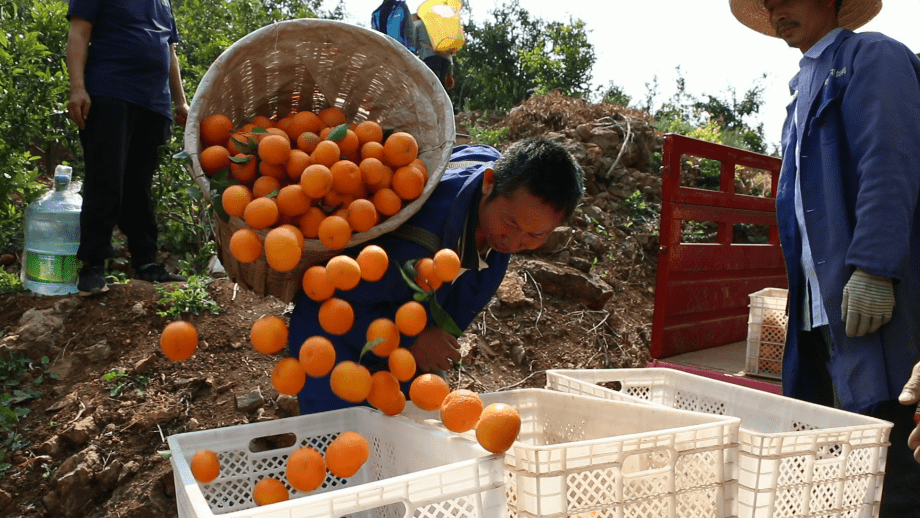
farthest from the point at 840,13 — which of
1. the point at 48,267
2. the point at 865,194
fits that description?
the point at 48,267

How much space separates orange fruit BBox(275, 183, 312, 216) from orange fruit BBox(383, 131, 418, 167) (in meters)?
0.29

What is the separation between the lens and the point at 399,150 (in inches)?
68.9

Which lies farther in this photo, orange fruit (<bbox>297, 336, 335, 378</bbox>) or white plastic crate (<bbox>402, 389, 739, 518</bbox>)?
orange fruit (<bbox>297, 336, 335, 378</bbox>)

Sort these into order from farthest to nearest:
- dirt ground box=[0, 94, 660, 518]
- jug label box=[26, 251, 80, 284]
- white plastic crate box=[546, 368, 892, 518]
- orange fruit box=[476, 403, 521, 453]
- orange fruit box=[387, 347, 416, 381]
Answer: jug label box=[26, 251, 80, 284] → dirt ground box=[0, 94, 660, 518] → orange fruit box=[387, 347, 416, 381] → white plastic crate box=[546, 368, 892, 518] → orange fruit box=[476, 403, 521, 453]

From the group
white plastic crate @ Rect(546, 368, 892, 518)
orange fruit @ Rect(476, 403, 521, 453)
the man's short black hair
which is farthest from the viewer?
the man's short black hair

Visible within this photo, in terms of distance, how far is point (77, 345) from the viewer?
326 centimetres

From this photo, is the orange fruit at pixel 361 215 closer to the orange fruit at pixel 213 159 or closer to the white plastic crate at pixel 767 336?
the orange fruit at pixel 213 159

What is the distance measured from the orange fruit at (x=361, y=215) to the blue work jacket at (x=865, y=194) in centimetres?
144

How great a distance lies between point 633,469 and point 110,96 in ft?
9.78

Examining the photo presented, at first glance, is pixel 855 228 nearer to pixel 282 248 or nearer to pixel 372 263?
pixel 372 263

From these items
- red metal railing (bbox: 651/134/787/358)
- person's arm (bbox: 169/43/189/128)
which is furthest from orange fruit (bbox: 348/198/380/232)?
person's arm (bbox: 169/43/189/128)

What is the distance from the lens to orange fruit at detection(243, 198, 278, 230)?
1.49 m

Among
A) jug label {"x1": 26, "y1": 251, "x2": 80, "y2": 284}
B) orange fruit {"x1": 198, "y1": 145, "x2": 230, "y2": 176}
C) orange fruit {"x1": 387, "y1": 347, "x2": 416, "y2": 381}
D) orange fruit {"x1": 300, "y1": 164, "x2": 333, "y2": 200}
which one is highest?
orange fruit {"x1": 198, "y1": 145, "x2": 230, "y2": 176}

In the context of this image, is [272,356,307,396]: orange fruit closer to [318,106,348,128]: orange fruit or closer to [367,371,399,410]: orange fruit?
[367,371,399,410]: orange fruit
